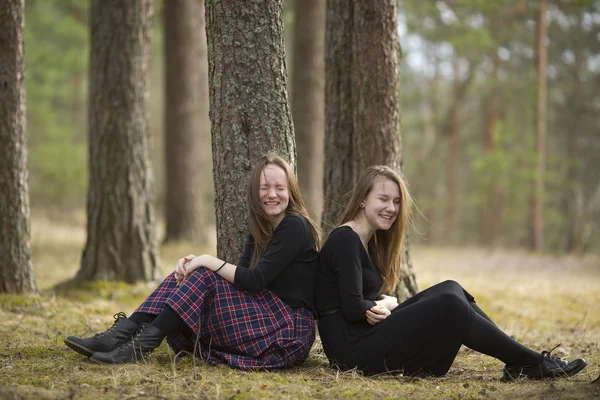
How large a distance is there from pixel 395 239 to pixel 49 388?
2259mm

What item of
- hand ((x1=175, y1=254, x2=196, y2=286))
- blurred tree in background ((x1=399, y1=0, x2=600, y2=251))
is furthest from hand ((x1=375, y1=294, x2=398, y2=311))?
blurred tree in background ((x1=399, y1=0, x2=600, y2=251))

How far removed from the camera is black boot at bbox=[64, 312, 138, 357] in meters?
3.69

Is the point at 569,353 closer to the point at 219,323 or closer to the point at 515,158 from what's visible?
the point at 219,323

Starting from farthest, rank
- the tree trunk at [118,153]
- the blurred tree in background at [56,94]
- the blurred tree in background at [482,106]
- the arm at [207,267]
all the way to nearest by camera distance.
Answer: the blurred tree in background at [482,106] → the blurred tree in background at [56,94] → the tree trunk at [118,153] → the arm at [207,267]

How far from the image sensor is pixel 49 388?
3.23 m

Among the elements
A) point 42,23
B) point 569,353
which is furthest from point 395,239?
point 42,23

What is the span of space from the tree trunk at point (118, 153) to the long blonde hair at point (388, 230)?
3.42 m

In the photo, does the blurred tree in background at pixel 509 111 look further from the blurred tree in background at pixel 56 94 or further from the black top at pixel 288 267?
the black top at pixel 288 267

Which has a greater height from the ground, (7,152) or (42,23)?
(42,23)

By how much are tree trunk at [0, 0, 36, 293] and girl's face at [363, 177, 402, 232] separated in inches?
133

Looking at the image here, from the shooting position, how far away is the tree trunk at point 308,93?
33.8ft

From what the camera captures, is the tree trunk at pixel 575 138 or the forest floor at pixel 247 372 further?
the tree trunk at pixel 575 138

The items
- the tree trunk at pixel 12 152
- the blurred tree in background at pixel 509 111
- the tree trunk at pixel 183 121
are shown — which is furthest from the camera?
the blurred tree in background at pixel 509 111

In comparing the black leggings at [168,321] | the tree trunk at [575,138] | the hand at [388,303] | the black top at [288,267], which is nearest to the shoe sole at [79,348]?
the black leggings at [168,321]
